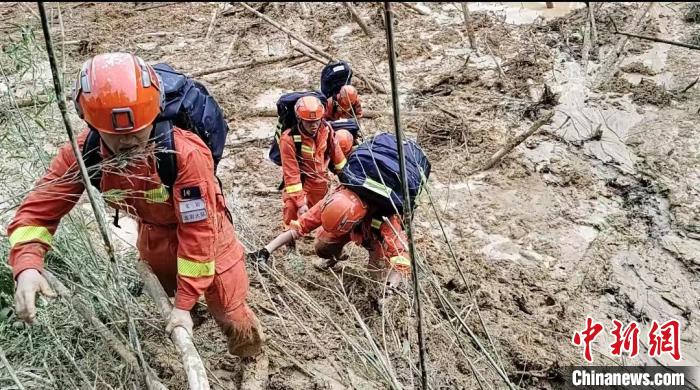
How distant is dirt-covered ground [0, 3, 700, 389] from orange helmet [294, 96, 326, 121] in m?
0.77

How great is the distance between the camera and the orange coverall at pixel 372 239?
4023 mm

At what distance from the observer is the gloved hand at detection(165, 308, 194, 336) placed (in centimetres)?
244

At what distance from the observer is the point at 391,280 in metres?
4.09

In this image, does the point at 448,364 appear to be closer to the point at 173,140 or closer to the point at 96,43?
the point at 173,140

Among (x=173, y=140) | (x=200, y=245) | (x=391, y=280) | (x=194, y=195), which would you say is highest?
(x=173, y=140)

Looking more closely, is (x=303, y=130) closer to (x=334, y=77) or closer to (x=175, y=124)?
(x=334, y=77)

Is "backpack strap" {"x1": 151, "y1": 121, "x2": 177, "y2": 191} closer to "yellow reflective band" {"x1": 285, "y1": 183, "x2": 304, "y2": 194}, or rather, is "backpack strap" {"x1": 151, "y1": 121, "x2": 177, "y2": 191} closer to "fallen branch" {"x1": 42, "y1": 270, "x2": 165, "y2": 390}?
"fallen branch" {"x1": 42, "y1": 270, "x2": 165, "y2": 390}

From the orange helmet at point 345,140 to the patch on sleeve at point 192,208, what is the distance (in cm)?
250

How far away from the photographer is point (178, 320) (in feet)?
8.14

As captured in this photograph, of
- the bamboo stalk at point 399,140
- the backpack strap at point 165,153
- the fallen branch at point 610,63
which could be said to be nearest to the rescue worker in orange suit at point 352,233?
the backpack strap at point 165,153

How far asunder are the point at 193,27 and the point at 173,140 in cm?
825

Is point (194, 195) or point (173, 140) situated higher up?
point (173, 140)

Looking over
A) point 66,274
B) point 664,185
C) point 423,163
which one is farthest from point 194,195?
point 664,185
